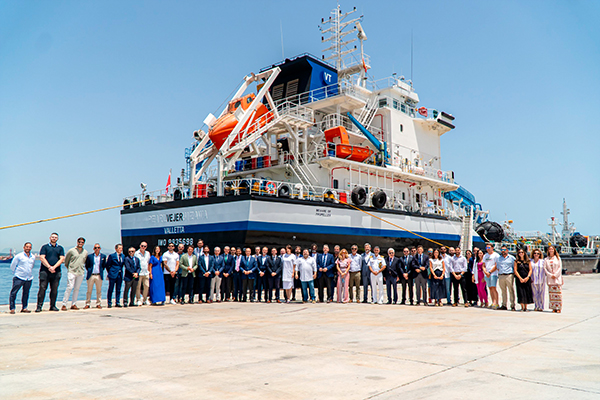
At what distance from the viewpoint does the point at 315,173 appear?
19203 millimetres

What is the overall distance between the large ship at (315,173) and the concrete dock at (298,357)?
23.0ft

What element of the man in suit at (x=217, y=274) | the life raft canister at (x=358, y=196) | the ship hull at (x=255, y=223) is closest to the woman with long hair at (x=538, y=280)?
the ship hull at (x=255, y=223)

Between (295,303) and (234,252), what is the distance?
237cm

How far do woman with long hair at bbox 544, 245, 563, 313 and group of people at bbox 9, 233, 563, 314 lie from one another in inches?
0.8

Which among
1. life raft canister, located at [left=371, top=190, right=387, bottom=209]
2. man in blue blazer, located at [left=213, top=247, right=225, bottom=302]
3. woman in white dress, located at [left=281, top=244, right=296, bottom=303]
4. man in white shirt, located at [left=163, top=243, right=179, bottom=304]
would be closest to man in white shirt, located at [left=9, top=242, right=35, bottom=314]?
man in white shirt, located at [left=163, top=243, right=179, bottom=304]

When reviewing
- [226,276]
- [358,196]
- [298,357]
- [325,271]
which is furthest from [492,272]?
[358,196]

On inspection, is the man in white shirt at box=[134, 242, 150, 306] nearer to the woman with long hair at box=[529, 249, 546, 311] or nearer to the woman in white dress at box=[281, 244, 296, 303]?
the woman in white dress at box=[281, 244, 296, 303]

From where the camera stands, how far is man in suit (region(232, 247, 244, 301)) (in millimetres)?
12766

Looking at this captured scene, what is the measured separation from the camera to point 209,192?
17.1 meters

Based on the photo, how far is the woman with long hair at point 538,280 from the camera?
34.3ft

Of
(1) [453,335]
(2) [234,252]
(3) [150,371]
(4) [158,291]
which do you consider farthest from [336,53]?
(3) [150,371]

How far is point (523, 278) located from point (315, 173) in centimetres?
1034

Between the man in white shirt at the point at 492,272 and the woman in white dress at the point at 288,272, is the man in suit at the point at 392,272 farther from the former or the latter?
the woman in white dress at the point at 288,272

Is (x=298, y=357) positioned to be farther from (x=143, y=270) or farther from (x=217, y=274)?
(x=217, y=274)
